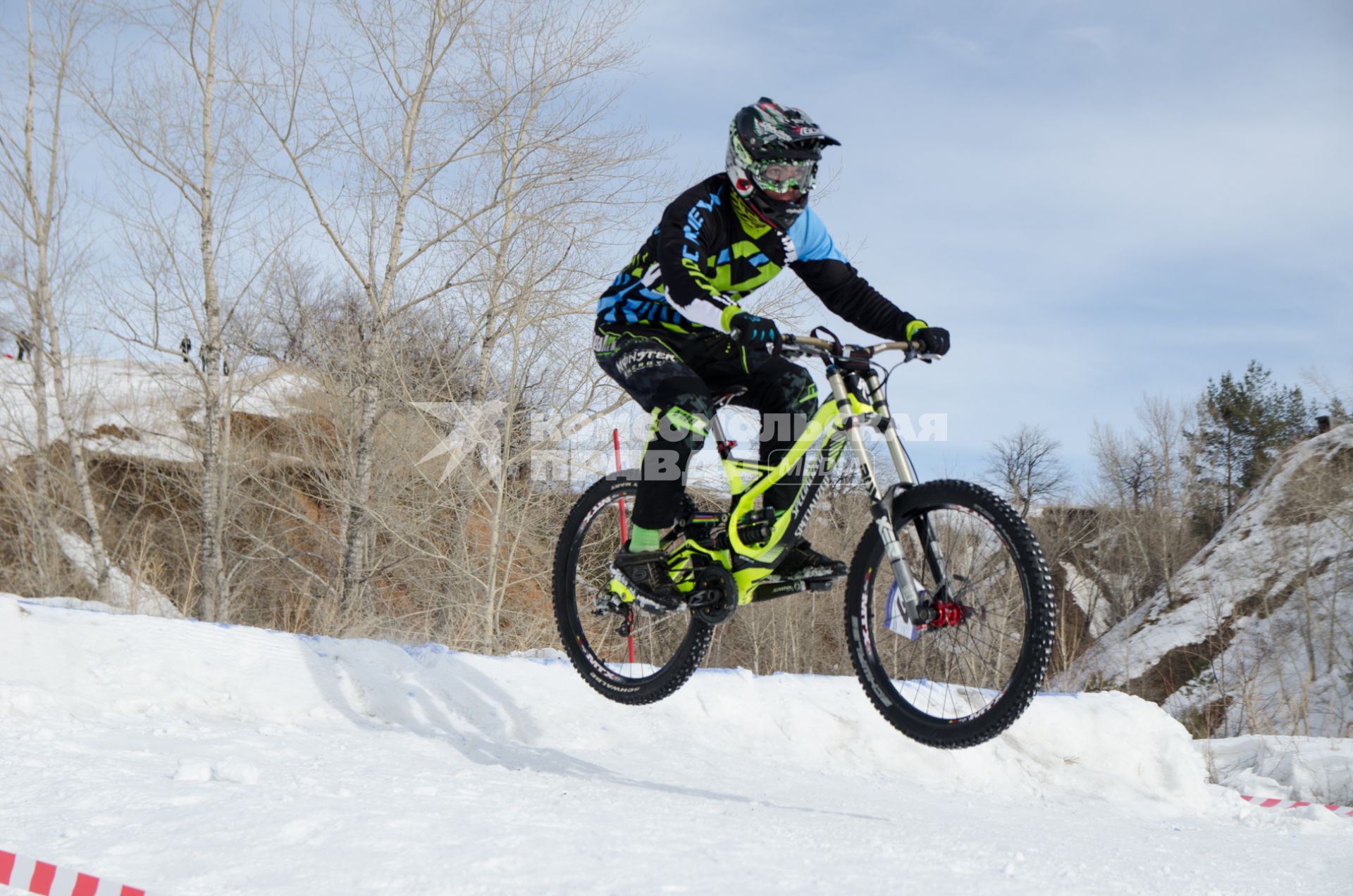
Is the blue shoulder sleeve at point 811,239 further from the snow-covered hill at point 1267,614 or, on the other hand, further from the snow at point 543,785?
the snow-covered hill at point 1267,614

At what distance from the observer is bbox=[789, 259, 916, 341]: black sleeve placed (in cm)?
431

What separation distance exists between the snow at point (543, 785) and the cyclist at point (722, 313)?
113cm

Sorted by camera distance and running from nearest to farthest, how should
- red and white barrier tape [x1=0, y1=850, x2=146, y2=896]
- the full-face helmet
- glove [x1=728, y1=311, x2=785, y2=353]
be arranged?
red and white barrier tape [x1=0, y1=850, x2=146, y2=896]
glove [x1=728, y1=311, x2=785, y2=353]
the full-face helmet

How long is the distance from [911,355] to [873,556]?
80 cm

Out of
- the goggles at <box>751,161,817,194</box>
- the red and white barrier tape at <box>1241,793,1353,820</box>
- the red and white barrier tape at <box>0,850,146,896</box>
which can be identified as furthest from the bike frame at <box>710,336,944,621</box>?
the red and white barrier tape at <box>1241,793,1353,820</box>

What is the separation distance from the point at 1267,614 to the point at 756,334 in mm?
23361

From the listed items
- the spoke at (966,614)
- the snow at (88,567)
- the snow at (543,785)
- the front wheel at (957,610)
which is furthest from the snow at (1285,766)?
the snow at (88,567)

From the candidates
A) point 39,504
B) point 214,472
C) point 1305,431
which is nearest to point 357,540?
point 214,472

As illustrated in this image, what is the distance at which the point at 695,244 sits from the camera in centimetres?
408

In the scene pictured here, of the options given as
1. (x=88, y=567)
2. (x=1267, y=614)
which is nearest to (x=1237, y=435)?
(x=1267, y=614)

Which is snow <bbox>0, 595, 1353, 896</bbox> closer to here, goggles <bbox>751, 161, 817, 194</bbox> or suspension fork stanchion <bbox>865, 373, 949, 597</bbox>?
suspension fork stanchion <bbox>865, 373, 949, 597</bbox>

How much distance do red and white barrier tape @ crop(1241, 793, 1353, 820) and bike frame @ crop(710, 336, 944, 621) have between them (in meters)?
4.36

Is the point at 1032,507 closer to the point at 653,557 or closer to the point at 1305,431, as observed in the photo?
the point at 1305,431

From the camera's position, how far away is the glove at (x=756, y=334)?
11.8 feet
